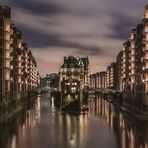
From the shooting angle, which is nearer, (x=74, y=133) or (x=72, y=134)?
(x=72, y=134)

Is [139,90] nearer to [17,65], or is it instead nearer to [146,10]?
[146,10]

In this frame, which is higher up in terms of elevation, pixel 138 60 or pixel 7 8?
pixel 7 8

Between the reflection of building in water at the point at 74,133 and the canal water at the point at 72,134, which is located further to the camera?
the reflection of building in water at the point at 74,133

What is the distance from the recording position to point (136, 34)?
570 feet

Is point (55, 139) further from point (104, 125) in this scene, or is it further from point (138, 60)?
point (138, 60)

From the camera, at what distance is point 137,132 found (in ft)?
348

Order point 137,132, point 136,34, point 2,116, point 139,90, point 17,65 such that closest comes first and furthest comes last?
point 137,132
point 2,116
point 139,90
point 136,34
point 17,65

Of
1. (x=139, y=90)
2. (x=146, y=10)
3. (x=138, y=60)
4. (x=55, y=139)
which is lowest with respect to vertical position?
(x=55, y=139)

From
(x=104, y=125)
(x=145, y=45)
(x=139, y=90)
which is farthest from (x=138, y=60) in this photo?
(x=104, y=125)

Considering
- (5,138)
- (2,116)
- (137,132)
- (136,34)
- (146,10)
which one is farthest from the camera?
(136,34)

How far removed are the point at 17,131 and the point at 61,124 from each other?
965 inches

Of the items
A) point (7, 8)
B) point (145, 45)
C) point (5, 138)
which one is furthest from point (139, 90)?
point (5, 138)

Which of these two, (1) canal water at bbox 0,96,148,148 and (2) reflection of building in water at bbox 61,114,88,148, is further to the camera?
(2) reflection of building in water at bbox 61,114,88,148

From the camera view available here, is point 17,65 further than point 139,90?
Yes
